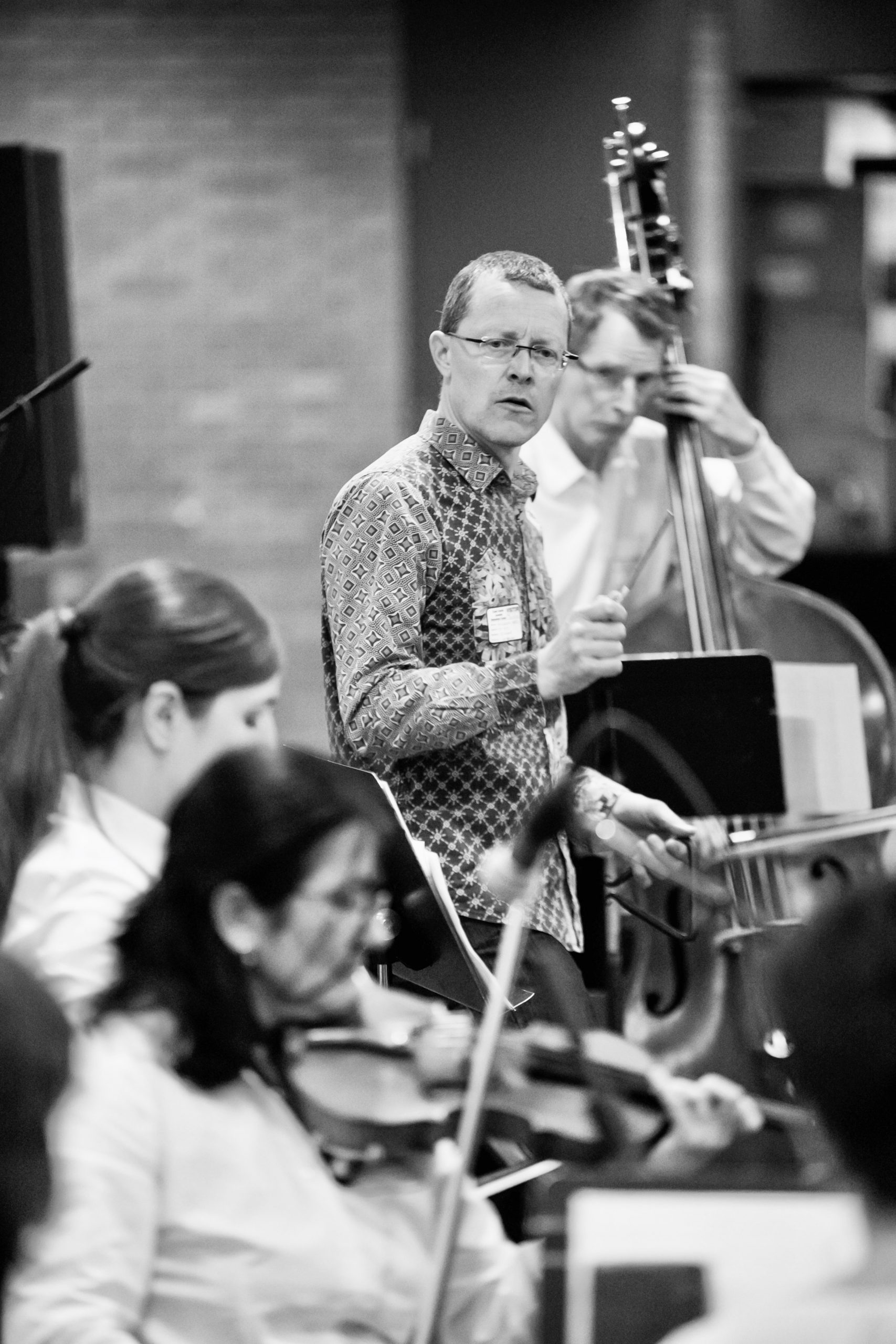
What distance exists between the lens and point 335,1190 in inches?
60.7

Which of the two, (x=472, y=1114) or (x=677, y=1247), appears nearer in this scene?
(x=677, y=1247)

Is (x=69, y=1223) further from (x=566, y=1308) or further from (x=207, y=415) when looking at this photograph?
(x=207, y=415)

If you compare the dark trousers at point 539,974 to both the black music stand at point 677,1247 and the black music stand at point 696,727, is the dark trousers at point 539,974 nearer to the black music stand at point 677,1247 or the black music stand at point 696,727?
the black music stand at point 696,727

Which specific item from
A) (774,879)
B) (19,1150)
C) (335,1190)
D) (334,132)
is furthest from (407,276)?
(19,1150)

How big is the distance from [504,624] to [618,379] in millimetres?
684

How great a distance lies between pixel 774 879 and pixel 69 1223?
152cm

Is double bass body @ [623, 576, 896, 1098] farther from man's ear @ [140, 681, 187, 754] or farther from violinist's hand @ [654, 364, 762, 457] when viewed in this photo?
man's ear @ [140, 681, 187, 754]

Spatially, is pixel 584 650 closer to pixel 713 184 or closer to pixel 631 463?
pixel 631 463

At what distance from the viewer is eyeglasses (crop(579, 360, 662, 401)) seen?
282cm

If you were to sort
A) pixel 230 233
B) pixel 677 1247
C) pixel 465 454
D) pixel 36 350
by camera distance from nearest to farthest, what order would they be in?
1. pixel 677 1247
2. pixel 465 454
3. pixel 36 350
4. pixel 230 233

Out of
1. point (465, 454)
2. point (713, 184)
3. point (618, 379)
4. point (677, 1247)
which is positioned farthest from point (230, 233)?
point (677, 1247)

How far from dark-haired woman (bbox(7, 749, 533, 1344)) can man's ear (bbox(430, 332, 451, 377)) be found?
82cm

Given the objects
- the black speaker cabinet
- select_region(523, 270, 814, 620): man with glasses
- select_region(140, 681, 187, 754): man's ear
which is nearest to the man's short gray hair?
select_region(523, 270, 814, 620): man with glasses

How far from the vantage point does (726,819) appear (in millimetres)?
2633
